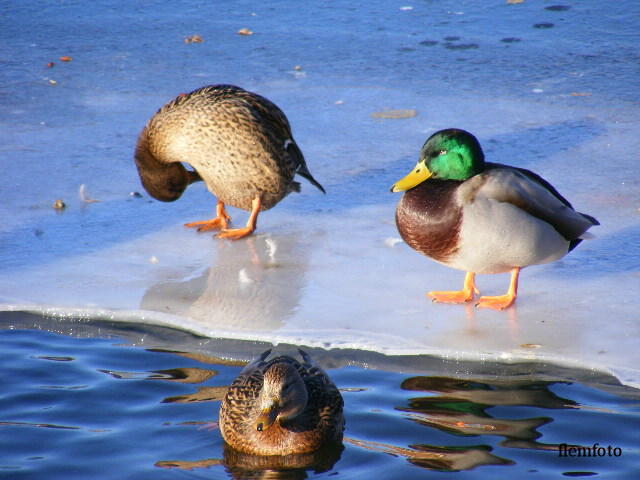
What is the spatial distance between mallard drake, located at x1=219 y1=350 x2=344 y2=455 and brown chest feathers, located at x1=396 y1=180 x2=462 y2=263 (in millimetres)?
966

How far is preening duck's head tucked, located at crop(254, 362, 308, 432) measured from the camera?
3.54 meters

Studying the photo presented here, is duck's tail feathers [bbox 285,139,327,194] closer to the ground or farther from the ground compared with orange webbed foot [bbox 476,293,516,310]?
farther from the ground

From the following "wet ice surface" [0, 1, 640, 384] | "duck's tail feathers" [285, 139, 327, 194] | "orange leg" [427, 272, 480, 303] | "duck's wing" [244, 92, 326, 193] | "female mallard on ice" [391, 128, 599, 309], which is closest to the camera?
"female mallard on ice" [391, 128, 599, 309]

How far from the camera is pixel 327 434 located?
3650 millimetres

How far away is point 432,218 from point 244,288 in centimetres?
100

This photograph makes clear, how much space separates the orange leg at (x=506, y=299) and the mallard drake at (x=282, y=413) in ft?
3.82

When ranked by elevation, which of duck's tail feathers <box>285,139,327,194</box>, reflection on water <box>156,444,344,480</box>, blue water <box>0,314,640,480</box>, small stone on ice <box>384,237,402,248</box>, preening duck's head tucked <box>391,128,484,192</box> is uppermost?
preening duck's head tucked <box>391,128,484,192</box>

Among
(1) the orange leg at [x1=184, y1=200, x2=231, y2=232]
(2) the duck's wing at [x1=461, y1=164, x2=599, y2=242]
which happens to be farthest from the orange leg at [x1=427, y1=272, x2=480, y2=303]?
(1) the orange leg at [x1=184, y1=200, x2=231, y2=232]

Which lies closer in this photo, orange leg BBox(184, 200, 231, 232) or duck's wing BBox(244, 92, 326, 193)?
duck's wing BBox(244, 92, 326, 193)

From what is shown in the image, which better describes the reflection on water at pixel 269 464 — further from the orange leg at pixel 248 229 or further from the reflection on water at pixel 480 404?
the orange leg at pixel 248 229

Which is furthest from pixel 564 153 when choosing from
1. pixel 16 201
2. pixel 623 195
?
pixel 16 201

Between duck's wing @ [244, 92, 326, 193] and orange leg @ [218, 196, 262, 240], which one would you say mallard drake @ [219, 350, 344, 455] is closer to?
orange leg @ [218, 196, 262, 240]

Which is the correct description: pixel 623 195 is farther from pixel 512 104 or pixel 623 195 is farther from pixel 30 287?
pixel 30 287

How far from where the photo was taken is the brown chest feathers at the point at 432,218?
438 cm
